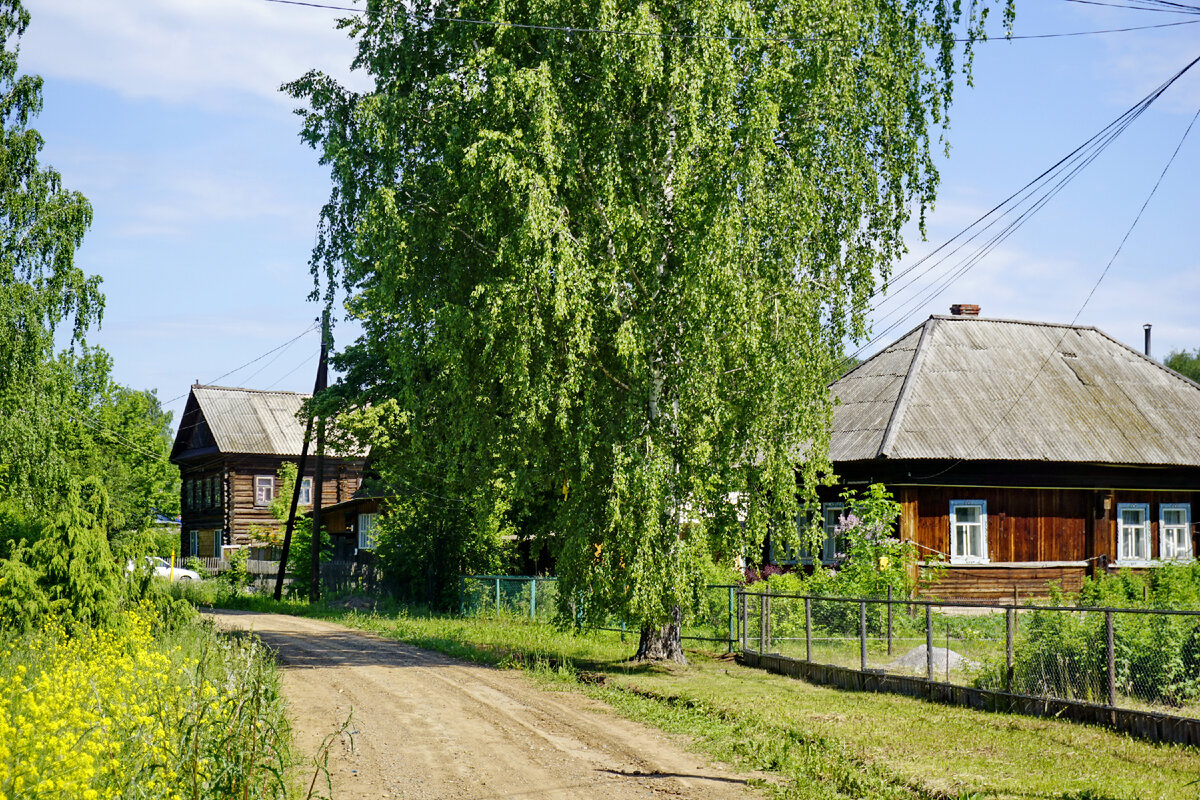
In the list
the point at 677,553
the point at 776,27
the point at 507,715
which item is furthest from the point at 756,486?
the point at 776,27

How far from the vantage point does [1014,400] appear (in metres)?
31.2

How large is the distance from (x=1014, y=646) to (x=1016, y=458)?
15366 mm

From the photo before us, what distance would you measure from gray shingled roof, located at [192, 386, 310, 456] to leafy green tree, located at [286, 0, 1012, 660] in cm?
4336

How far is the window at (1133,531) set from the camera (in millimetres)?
30781

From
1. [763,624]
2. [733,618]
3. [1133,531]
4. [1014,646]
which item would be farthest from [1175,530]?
[1014,646]

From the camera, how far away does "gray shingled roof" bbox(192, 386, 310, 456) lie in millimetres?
61000

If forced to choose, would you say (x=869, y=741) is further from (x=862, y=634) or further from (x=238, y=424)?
(x=238, y=424)

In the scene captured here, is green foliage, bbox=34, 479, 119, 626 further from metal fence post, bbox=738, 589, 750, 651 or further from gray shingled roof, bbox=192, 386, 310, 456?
gray shingled roof, bbox=192, 386, 310, 456

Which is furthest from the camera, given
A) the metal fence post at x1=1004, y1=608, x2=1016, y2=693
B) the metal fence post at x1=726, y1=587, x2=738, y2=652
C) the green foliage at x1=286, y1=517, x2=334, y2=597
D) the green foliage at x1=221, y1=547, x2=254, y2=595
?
the green foliage at x1=221, y1=547, x2=254, y2=595

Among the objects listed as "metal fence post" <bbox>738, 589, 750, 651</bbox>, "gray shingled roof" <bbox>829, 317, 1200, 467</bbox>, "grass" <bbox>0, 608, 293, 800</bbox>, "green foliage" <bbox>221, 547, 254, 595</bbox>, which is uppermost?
"gray shingled roof" <bbox>829, 317, 1200, 467</bbox>

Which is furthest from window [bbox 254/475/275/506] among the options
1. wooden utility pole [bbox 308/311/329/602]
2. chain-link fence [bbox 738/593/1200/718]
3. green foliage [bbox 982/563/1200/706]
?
green foliage [bbox 982/563/1200/706]

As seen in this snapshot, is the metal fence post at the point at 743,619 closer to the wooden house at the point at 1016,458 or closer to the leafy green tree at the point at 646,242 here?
the leafy green tree at the point at 646,242

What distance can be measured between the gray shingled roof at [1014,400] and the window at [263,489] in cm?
3738

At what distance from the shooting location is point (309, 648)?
2284 centimetres
